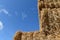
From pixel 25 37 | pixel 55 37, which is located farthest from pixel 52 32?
pixel 25 37

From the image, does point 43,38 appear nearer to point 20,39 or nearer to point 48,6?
point 20,39

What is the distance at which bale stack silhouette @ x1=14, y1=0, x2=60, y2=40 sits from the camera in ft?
11.2

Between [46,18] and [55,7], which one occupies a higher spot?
[55,7]

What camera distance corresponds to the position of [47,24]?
351 cm

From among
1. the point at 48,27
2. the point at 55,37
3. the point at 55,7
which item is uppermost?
the point at 55,7

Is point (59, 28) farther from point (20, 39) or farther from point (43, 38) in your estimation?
point (20, 39)

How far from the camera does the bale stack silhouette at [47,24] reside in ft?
11.2

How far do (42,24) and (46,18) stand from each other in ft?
0.57

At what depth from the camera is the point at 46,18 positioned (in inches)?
141

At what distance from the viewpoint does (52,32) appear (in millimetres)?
3428

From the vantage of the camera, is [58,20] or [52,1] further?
[52,1]

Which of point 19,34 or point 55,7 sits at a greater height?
point 55,7

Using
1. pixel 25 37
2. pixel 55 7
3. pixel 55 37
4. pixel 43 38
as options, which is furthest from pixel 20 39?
pixel 55 7

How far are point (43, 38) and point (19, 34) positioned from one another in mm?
547
